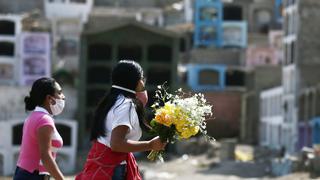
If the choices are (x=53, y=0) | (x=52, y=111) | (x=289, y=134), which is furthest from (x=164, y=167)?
(x=52, y=111)

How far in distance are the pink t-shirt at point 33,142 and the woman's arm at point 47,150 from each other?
70 mm

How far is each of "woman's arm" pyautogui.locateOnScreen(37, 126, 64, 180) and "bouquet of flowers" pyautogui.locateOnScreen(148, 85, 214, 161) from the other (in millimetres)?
Result: 969

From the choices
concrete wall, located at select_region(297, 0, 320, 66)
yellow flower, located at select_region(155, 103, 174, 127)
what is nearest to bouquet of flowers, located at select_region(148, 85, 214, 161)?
yellow flower, located at select_region(155, 103, 174, 127)

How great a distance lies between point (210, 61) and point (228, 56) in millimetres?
1865

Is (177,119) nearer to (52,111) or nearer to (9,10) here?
(52,111)

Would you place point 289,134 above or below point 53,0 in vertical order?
below

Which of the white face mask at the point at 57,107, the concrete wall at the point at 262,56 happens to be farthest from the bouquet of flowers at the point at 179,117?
the concrete wall at the point at 262,56

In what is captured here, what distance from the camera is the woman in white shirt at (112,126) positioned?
30.2 ft

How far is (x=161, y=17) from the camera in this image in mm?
93000

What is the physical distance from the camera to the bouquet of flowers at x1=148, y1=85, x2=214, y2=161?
9641mm

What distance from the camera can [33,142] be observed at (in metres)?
9.68

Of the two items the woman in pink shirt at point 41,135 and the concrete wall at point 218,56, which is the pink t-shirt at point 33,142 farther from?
the concrete wall at point 218,56

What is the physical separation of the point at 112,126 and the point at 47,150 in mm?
784

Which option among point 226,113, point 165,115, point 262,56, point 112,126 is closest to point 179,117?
point 165,115
